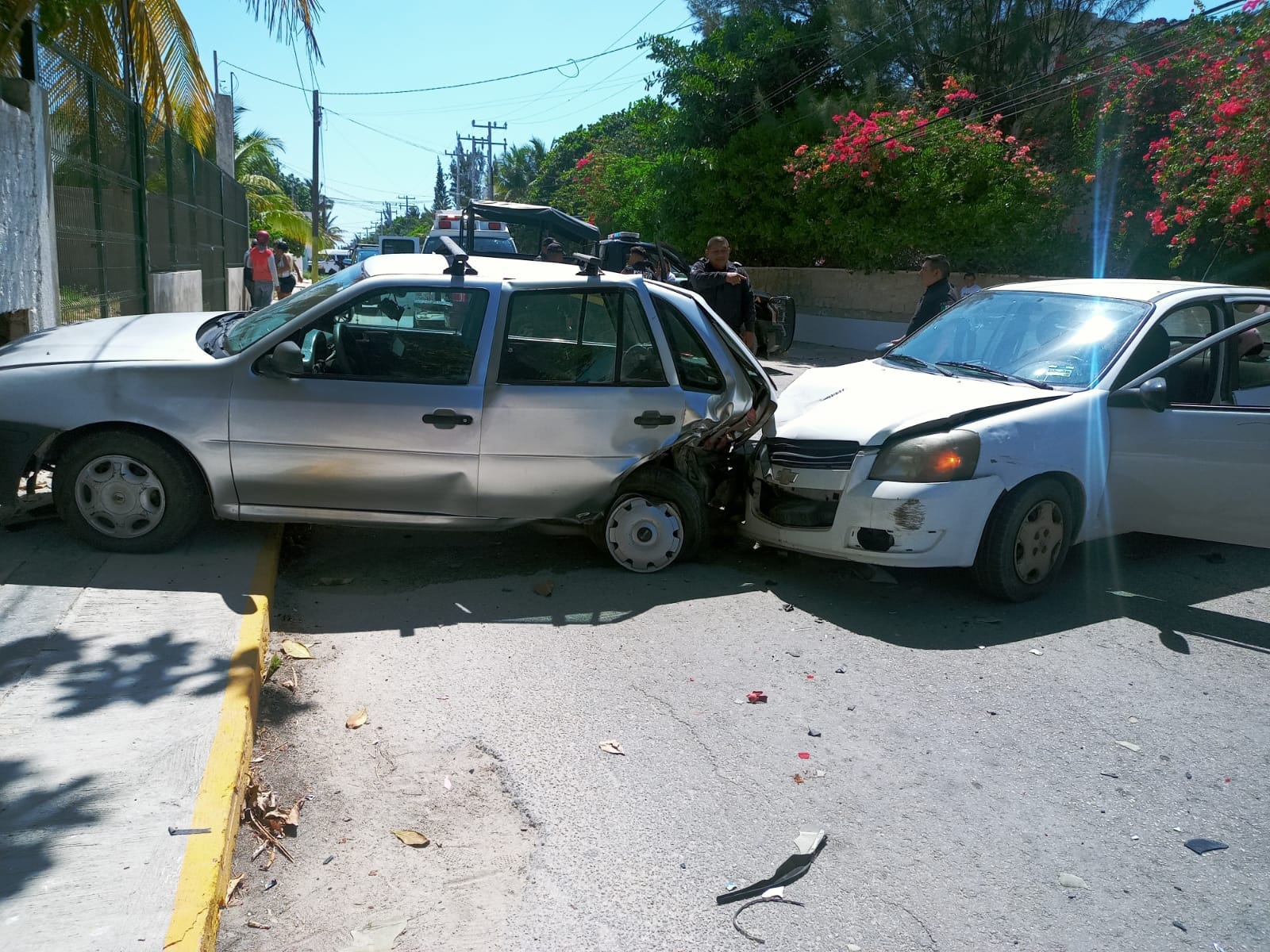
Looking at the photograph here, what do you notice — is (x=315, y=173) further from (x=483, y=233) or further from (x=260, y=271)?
(x=260, y=271)

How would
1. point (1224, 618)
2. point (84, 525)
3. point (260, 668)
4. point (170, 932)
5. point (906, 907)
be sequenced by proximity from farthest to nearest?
point (1224, 618)
point (84, 525)
point (260, 668)
point (906, 907)
point (170, 932)

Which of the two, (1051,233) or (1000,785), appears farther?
(1051,233)

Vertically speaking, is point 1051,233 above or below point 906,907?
above

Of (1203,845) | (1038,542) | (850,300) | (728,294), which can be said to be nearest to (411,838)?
(1203,845)

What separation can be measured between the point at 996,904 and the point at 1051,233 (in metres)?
19.5

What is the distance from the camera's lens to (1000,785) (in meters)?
4.03

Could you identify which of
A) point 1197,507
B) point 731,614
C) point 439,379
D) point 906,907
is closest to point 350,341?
point 439,379

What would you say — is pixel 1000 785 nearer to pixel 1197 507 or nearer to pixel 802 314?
pixel 1197 507

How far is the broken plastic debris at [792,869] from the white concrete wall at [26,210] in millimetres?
6671

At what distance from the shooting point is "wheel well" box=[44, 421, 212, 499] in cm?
548

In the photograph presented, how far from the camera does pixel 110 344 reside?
588 centimetres

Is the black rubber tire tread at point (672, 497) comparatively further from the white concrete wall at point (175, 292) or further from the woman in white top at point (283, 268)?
the woman in white top at point (283, 268)

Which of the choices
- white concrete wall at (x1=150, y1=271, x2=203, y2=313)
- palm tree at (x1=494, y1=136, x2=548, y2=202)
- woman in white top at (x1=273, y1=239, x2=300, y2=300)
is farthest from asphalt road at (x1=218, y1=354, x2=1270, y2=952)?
palm tree at (x1=494, y1=136, x2=548, y2=202)

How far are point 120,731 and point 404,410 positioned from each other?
2313mm
